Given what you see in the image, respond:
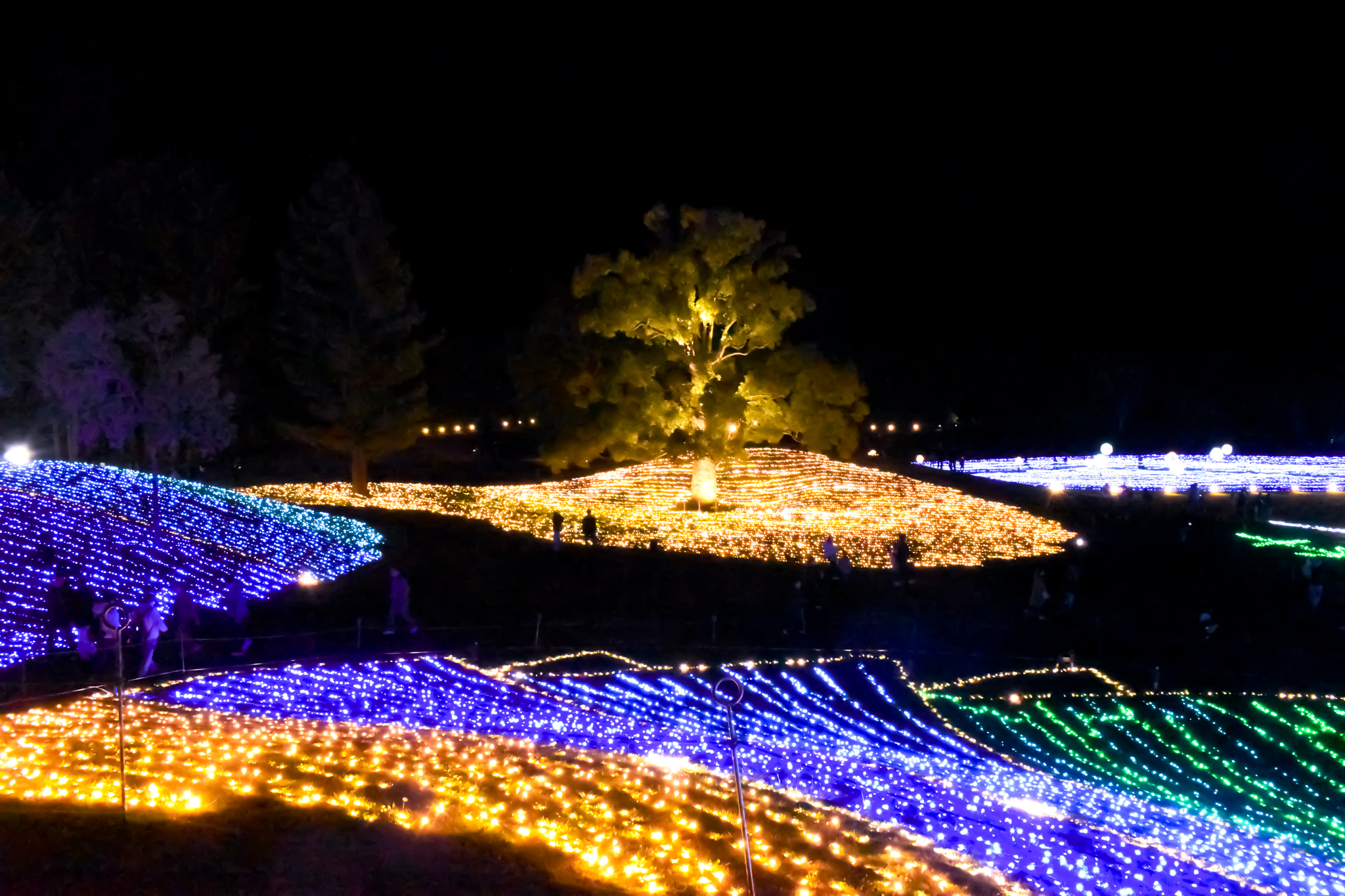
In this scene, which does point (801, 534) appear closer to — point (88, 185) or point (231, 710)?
point (231, 710)

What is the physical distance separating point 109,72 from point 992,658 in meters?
58.0

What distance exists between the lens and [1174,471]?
53.6 metres

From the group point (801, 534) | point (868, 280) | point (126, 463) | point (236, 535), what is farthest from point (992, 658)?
point (868, 280)

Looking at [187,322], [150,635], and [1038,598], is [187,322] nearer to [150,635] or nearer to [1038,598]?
[150,635]

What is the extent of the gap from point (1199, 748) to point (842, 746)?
5.10 metres

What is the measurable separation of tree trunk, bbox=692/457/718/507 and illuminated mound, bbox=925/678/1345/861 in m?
18.2

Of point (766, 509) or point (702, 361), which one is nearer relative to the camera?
point (766, 509)

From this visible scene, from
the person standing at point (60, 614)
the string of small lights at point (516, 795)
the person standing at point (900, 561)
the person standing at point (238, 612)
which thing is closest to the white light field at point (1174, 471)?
the person standing at point (900, 561)

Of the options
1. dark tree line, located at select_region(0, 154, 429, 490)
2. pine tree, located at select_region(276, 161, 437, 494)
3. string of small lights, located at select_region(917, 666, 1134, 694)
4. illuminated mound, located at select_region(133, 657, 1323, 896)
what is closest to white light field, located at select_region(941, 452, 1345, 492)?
pine tree, located at select_region(276, 161, 437, 494)

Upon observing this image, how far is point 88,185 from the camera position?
50344mm

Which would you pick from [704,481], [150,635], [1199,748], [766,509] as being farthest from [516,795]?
[704,481]

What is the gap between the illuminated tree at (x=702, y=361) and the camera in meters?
35.2

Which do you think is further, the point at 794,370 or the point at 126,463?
the point at 126,463

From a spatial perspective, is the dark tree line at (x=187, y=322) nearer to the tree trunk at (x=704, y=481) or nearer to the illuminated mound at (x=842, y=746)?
the tree trunk at (x=704, y=481)
